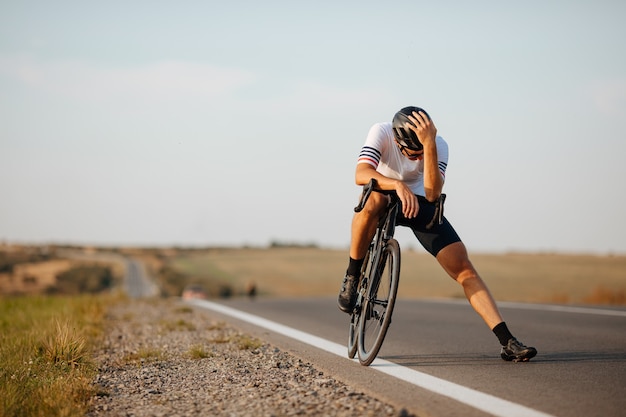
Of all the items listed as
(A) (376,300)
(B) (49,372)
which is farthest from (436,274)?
(B) (49,372)

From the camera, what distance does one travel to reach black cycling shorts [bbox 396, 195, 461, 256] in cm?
607

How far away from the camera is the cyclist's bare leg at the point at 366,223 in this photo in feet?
19.4

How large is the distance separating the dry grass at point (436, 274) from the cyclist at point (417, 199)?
40.2 ft

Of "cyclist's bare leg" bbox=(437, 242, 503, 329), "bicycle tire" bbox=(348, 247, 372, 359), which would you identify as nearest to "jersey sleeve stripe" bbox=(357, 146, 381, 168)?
"bicycle tire" bbox=(348, 247, 372, 359)

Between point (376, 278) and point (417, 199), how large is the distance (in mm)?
745

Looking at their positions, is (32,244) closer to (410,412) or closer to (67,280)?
(67,280)

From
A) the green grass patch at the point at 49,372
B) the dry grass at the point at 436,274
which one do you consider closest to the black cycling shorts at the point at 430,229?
the green grass patch at the point at 49,372

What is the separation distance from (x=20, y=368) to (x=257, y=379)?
224 centimetres

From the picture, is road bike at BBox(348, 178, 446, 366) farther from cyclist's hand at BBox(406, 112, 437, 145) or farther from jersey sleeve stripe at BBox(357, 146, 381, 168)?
cyclist's hand at BBox(406, 112, 437, 145)

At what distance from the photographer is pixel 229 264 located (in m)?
75.5

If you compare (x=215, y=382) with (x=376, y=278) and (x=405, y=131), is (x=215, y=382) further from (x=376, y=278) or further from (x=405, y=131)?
(x=405, y=131)

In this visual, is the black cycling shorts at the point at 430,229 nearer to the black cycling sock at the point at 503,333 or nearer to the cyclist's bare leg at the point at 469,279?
the cyclist's bare leg at the point at 469,279

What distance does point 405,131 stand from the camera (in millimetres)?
5688

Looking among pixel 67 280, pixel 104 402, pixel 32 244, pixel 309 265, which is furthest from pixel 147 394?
pixel 32 244
